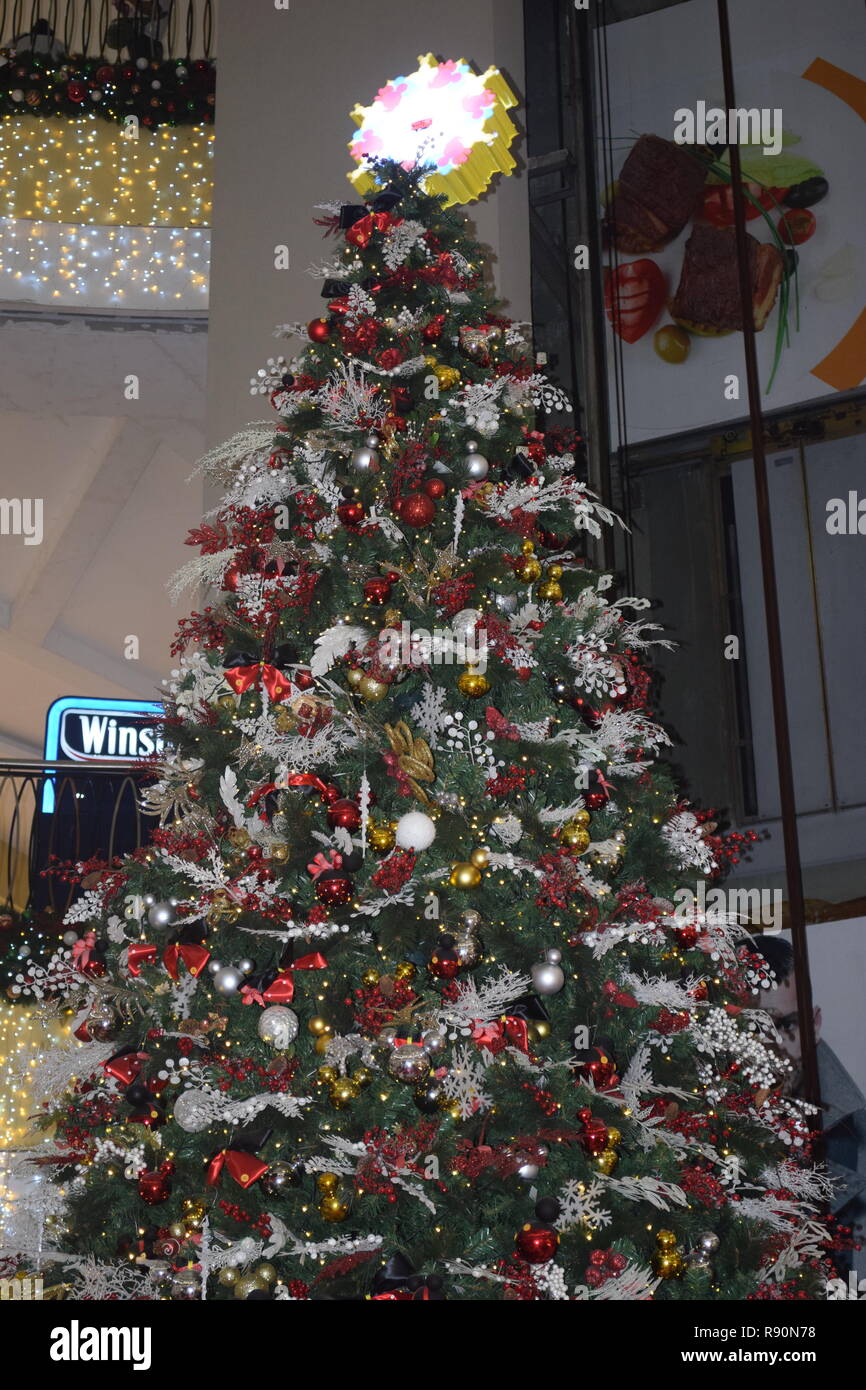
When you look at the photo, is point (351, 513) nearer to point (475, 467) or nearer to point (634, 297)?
point (475, 467)

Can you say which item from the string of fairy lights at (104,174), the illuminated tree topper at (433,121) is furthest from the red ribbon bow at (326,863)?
the string of fairy lights at (104,174)

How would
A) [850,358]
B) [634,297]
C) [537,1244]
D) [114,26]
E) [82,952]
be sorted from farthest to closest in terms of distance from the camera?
1. [114,26]
2. [634,297]
3. [850,358]
4. [82,952]
5. [537,1244]

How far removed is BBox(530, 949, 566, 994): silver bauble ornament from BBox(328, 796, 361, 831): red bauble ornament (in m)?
0.50

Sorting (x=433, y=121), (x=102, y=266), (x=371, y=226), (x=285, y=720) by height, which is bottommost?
(x=285, y=720)

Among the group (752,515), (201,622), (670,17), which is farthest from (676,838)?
(670,17)

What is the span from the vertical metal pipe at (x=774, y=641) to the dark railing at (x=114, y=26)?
415cm

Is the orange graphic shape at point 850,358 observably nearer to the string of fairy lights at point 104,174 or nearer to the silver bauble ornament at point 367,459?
the silver bauble ornament at point 367,459

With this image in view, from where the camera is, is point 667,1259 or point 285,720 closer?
point 667,1259

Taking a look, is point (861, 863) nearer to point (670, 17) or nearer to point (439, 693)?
point (439, 693)

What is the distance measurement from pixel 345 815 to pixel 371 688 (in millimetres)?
306

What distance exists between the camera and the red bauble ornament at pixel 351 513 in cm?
305

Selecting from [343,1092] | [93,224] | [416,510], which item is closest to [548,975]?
[343,1092]

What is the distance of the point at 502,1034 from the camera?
2545 mm

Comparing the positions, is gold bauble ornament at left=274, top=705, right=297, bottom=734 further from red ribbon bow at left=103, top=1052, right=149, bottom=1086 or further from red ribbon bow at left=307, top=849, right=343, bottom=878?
red ribbon bow at left=103, top=1052, right=149, bottom=1086
